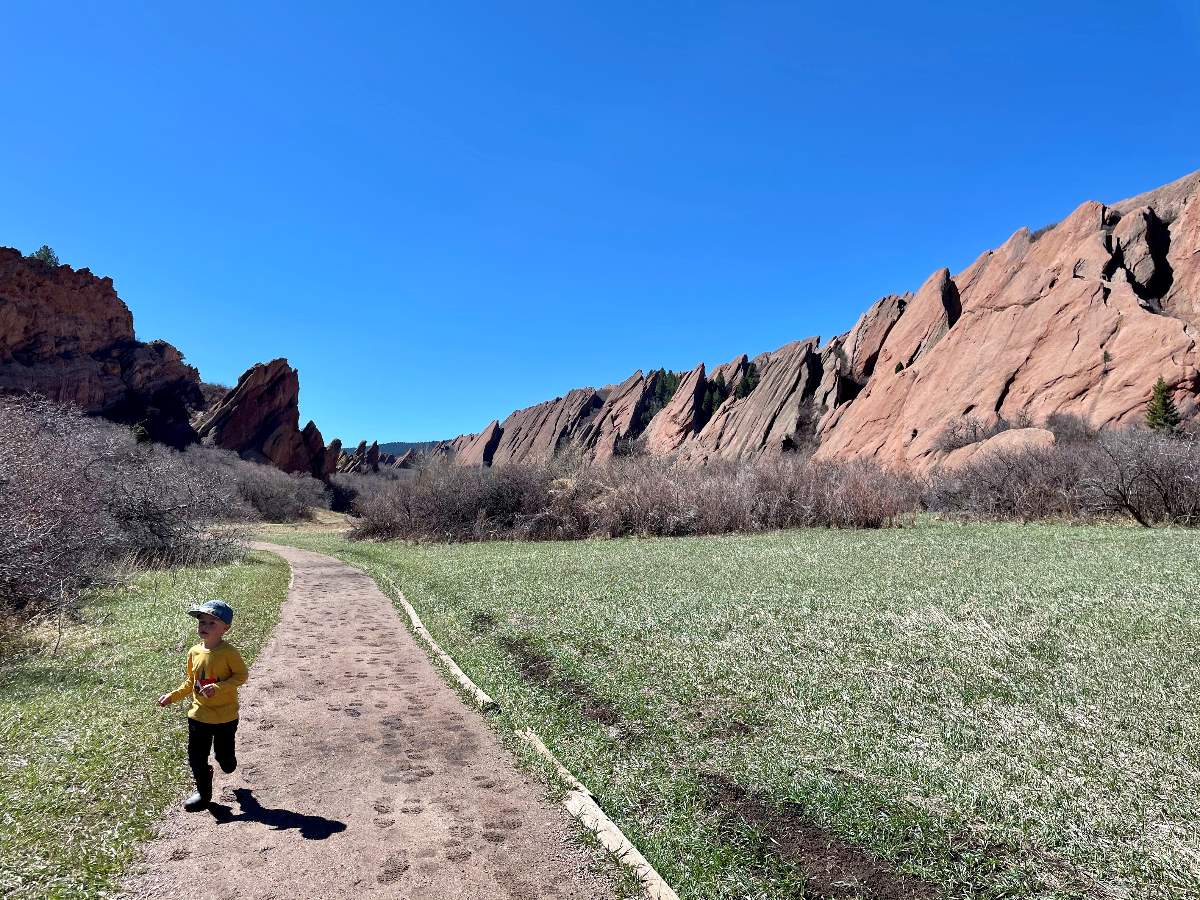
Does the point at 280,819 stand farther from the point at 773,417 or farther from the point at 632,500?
the point at 773,417

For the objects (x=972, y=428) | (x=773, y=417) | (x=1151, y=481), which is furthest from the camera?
(x=773, y=417)

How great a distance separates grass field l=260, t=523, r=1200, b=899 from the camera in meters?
3.66

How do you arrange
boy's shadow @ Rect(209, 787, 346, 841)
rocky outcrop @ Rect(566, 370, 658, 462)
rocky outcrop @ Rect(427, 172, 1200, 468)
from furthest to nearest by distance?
rocky outcrop @ Rect(566, 370, 658, 462), rocky outcrop @ Rect(427, 172, 1200, 468), boy's shadow @ Rect(209, 787, 346, 841)

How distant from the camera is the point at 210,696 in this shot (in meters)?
4.45

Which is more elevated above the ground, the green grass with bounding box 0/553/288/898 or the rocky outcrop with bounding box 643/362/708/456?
the rocky outcrop with bounding box 643/362/708/456

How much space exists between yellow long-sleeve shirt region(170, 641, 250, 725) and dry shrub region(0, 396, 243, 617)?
21.7 ft

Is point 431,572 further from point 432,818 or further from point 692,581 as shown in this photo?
point 432,818

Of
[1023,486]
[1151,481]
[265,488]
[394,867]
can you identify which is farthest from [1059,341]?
[265,488]

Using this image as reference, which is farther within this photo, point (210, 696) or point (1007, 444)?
point (1007, 444)

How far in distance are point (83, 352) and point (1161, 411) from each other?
95.6m

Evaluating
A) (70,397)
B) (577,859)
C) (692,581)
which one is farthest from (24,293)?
(577,859)

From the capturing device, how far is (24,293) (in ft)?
223

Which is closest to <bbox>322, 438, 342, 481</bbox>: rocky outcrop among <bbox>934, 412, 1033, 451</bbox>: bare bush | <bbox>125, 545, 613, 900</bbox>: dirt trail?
<bbox>934, 412, 1033, 451</bbox>: bare bush

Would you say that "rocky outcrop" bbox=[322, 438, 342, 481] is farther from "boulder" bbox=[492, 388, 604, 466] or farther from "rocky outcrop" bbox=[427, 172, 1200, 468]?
"rocky outcrop" bbox=[427, 172, 1200, 468]
